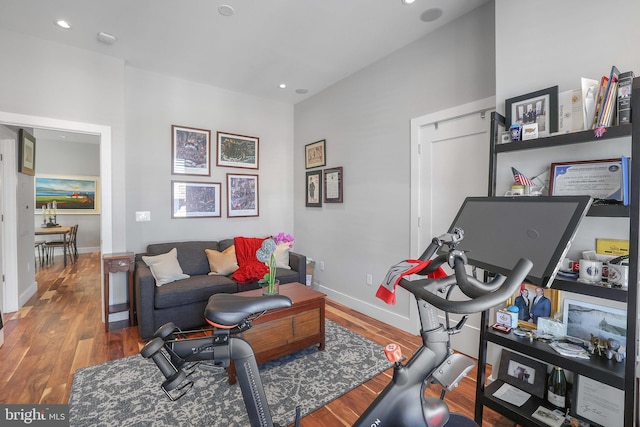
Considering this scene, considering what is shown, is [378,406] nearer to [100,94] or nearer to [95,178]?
[100,94]

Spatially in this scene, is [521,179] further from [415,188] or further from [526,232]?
[415,188]

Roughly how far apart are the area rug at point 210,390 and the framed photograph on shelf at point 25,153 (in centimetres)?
318

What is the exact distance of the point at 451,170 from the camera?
2.72 m

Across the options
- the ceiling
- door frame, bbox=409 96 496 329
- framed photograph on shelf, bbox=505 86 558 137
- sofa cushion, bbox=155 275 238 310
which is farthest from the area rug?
the ceiling

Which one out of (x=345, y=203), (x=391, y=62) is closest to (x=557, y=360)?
(x=345, y=203)

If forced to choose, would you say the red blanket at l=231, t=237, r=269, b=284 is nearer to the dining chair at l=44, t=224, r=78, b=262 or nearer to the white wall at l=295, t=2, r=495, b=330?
the white wall at l=295, t=2, r=495, b=330

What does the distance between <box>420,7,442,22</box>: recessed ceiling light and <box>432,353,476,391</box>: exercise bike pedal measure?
278 centimetres

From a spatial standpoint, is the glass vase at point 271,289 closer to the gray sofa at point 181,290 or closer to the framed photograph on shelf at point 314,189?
the gray sofa at point 181,290

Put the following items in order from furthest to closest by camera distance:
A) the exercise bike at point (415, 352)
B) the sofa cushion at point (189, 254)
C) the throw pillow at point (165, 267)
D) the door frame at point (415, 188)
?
the sofa cushion at point (189, 254) → the throw pillow at point (165, 267) → the door frame at point (415, 188) → the exercise bike at point (415, 352)

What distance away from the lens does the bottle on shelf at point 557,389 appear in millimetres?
1578

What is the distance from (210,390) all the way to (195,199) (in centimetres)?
261

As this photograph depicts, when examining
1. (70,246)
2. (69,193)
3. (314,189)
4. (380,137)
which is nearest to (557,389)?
(380,137)

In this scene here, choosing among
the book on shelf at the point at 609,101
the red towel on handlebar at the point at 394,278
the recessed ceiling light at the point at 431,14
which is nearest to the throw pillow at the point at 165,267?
the red towel on handlebar at the point at 394,278

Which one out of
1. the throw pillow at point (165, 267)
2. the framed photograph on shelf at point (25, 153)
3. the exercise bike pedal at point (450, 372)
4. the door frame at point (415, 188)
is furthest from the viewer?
the framed photograph on shelf at point (25, 153)
